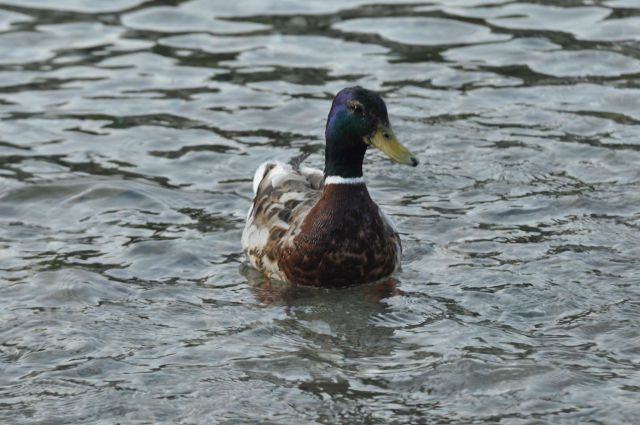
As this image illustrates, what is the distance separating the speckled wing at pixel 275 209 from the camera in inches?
414

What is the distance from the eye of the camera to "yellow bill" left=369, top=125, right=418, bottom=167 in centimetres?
1016

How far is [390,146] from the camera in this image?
33.4 ft

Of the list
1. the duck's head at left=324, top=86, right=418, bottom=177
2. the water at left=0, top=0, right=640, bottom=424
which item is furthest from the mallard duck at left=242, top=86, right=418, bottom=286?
the water at left=0, top=0, right=640, bottom=424

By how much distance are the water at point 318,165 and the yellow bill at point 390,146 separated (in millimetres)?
867

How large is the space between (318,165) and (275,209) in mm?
2178

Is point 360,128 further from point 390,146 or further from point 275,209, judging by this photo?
point 275,209

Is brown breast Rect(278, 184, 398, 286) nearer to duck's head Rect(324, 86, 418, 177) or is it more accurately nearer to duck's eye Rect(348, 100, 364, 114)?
duck's head Rect(324, 86, 418, 177)

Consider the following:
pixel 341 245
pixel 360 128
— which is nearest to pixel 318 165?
pixel 360 128

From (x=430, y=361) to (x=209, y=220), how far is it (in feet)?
11.5

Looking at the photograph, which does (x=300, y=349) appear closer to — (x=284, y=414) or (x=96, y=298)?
(x=284, y=414)

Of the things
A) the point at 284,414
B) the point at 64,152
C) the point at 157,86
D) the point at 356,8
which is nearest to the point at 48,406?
the point at 284,414

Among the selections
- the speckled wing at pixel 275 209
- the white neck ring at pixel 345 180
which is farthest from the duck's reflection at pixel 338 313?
the white neck ring at pixel 345 180

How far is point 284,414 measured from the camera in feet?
26.2

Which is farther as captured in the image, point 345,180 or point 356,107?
point 345,180
